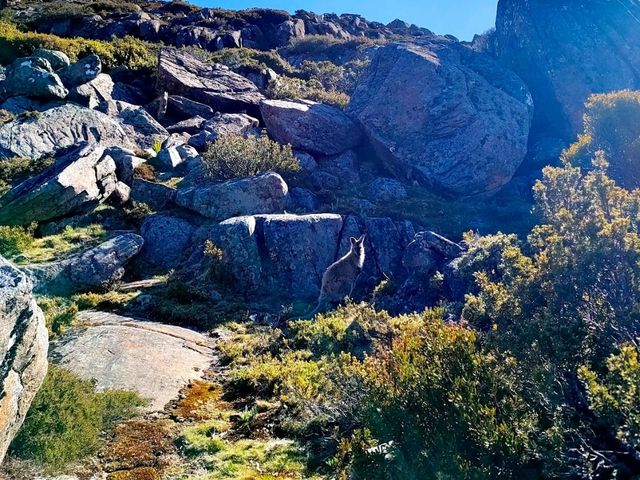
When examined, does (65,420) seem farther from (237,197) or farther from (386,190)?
(386,190)

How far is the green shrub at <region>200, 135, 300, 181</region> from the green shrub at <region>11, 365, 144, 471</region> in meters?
12.4

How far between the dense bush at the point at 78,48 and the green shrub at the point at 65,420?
2552cm

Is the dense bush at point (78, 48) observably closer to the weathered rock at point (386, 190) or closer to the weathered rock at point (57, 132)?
the weathered rock at point (57, 132)

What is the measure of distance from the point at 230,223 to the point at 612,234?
1187cm

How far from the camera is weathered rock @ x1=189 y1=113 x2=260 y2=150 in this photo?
23297 millimetres

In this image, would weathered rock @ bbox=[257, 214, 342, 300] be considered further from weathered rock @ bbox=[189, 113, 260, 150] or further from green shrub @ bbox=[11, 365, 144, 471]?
green shrub @ bbox=[11, 365, 144, 471]

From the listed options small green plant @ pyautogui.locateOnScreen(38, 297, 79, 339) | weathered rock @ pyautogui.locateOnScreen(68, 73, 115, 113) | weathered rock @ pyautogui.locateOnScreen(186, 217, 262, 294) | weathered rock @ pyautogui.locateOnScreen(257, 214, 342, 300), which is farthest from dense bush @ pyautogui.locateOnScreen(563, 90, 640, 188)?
weathered rock @ pyautogui.locateOnScreen(68, 73, 115, 113)

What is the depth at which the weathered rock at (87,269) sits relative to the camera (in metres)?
13.1

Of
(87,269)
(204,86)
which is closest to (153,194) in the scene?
(87,269)

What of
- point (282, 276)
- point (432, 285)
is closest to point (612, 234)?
point (432, 285)

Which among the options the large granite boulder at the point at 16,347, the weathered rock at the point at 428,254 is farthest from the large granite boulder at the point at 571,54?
the large granite boulder at the point at 16,347

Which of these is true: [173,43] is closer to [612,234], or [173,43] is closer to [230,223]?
[230,223]

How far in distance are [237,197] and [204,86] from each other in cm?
1205

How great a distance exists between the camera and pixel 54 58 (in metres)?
25.2
